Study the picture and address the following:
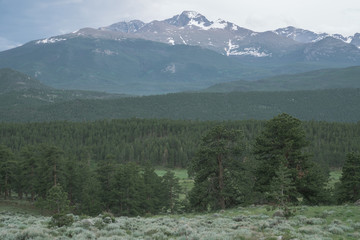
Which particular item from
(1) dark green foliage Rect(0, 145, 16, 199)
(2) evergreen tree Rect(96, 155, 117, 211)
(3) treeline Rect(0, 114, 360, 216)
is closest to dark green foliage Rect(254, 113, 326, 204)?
(3) treeline Rect(0, 114, 360, 216)

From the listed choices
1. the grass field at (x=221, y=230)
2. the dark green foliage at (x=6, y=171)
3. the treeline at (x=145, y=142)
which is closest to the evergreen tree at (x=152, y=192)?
the dark green foliage at (x=6, y=171)

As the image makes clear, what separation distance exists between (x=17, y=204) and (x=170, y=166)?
4085 inches

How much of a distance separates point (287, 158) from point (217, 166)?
8.37 metres

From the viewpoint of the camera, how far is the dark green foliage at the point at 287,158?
38969 mm

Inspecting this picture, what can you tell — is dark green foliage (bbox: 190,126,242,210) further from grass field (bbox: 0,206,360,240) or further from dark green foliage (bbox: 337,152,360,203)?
dark green foliage (bbox: 337,152,360,203)

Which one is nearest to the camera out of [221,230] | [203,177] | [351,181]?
[221,230]

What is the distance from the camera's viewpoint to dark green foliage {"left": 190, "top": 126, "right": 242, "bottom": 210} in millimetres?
39406

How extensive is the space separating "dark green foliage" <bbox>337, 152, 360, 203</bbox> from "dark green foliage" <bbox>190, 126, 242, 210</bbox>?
19.8 m

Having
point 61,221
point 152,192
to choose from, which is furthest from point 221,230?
point 152,192

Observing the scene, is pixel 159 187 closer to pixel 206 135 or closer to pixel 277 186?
pixel 206 135

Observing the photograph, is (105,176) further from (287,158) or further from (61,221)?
(61,221)

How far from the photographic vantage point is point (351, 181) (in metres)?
48.8

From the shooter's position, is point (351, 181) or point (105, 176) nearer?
point (351, 181)

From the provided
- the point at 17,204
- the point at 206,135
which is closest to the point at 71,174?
the point at 17,204
